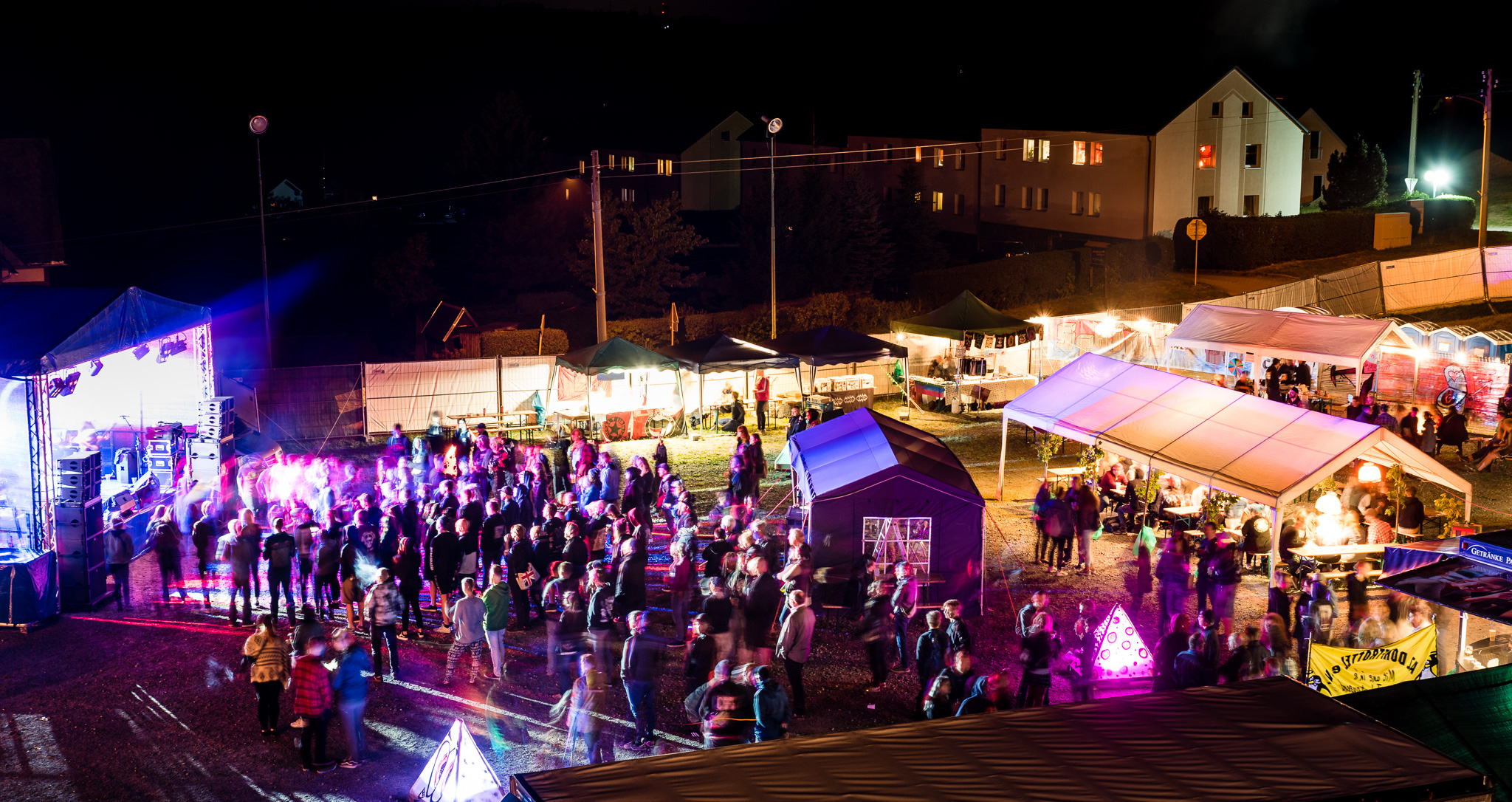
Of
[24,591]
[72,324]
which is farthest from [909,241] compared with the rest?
[24,591]

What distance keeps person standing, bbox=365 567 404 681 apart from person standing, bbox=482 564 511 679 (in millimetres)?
756

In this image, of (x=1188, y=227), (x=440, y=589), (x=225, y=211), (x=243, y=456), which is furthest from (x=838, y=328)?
(x=225, y=211)

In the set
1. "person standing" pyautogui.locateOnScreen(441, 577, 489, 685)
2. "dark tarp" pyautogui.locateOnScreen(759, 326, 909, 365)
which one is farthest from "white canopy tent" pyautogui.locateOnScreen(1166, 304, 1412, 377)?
"person standing" pyautogui.locateOnScreen(441, 577, 489, 685)

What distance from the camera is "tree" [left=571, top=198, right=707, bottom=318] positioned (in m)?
35.8

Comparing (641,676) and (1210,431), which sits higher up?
(1210,431)

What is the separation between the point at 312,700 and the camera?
8.15 m

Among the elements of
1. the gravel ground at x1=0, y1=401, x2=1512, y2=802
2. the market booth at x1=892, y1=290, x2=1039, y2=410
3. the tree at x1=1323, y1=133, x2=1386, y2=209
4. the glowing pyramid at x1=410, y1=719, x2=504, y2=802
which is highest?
the tree at x1=1323, y1=133, x2=1386, y2=209

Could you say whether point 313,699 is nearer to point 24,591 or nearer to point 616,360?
point 24,591

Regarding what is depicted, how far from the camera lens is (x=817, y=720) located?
9492mm

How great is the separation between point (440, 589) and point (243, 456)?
9.00 meters

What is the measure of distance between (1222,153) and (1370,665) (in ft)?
108

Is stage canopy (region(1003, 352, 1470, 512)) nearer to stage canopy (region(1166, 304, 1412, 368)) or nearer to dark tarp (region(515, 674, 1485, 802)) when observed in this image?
dark tarp (region(515, 674, 1485, 802))

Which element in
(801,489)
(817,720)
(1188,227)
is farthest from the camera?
(1188,227)

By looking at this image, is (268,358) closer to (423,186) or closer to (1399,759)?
(1399,759)
